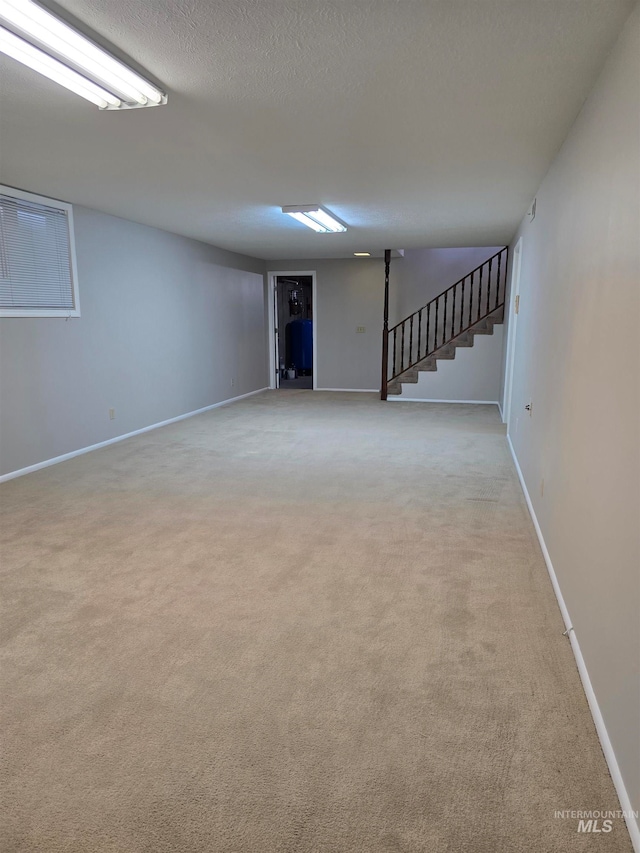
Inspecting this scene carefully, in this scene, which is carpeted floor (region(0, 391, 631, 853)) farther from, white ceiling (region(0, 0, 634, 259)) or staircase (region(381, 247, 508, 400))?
staircase (region(381, 247, 508, 400))

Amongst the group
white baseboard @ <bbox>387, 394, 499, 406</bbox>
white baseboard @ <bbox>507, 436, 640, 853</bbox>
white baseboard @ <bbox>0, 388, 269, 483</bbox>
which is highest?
white baseboard @ <bbox>387, 394, 499, 406</bbox>

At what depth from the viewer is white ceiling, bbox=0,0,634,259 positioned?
5.96ft


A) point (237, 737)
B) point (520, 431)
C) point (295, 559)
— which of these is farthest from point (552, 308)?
point (237, 737)

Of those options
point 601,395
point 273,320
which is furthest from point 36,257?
point 273,320

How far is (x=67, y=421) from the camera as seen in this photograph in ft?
16.8

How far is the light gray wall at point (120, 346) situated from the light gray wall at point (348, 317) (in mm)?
1801

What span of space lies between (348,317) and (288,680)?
817 centimetres

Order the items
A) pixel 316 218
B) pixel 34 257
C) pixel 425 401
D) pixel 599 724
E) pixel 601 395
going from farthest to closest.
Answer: pixel 425 401
pixel 316 218
pixel 34 257
pixel 601 395
pixel 599 724

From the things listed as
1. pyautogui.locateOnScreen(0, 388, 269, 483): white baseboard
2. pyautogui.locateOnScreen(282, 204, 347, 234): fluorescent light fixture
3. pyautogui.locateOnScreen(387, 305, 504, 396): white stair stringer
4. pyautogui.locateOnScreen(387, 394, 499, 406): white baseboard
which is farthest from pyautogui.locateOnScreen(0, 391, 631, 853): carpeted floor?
pyautogui.locateOnScreen(387, 305, 504, 396): white stair stringer

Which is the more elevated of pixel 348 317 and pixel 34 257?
pixel 34 257

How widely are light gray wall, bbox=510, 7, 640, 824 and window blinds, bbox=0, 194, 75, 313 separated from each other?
4137 millimetres

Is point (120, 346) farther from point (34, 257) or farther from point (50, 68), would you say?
point (50, 68)

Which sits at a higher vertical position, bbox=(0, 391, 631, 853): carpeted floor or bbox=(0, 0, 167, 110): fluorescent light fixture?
bbox=(0, 0, 167, 110): fluorescent light fixture

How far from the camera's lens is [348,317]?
31.6 feet
